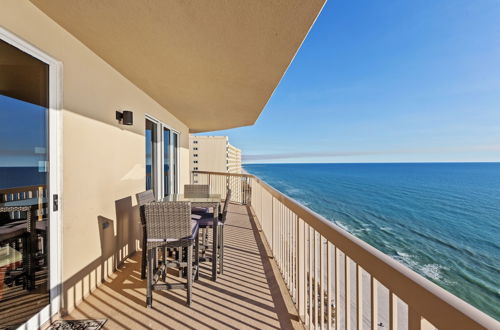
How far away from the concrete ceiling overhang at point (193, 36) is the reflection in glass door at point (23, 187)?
0.56m

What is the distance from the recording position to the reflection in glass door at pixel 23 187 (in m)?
1.64

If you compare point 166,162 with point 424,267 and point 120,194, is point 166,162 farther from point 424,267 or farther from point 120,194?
point 424,267

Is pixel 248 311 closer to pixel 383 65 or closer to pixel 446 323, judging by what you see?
pixel 446 323

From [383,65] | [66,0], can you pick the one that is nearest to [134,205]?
[66,0]

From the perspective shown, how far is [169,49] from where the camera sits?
2.31 metres

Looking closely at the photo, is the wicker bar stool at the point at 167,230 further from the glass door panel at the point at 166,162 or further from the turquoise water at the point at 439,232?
the turquoise water at the point at 439,232

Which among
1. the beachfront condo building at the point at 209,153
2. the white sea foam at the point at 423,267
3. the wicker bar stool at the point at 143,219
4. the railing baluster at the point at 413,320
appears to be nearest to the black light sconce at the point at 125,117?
the wicker bar stool at the point at 143,219

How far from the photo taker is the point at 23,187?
1.74 m

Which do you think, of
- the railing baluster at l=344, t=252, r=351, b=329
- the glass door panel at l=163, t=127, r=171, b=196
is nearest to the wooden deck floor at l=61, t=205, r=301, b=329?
the railing baluster at l=344, t=252, r=351, b=329

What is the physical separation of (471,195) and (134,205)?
40.6 m

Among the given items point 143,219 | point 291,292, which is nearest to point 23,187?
point 143,219

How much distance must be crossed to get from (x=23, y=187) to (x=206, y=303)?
5.79ft

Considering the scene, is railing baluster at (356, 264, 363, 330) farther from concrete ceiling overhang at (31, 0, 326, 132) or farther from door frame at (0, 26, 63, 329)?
door frame at (0, 26, 63, 329)

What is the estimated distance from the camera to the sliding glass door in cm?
411
